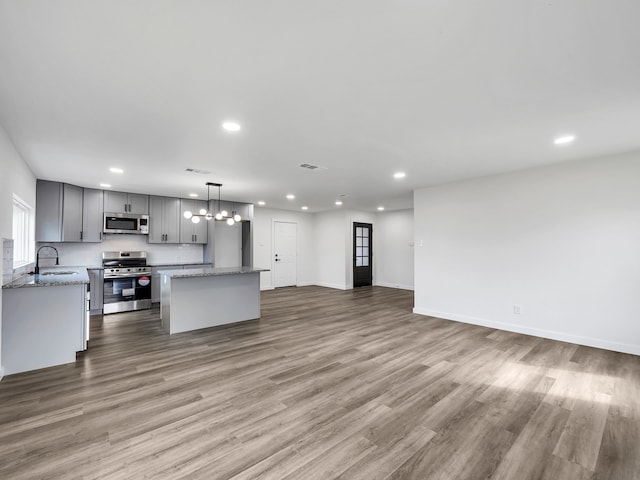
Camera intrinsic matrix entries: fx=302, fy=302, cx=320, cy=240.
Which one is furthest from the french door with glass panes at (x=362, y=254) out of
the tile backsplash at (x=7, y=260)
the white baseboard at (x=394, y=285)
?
the tile backsplash at (x=7, y=260)

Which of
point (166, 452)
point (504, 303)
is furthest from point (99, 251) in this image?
point (504, 303)

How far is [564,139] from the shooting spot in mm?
3289

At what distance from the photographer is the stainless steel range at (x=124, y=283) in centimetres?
591

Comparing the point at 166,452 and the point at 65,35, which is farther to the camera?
the point at 166,452

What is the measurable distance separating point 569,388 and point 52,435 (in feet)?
14.3

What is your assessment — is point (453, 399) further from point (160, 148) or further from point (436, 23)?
point (160, 148)

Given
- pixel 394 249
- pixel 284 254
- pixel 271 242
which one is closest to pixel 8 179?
pixel 271 242

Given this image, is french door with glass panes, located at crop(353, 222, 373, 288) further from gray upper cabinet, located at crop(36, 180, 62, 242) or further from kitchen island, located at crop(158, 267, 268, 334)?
gray upper cabinet, located at crop(36, 180, 62, 242)

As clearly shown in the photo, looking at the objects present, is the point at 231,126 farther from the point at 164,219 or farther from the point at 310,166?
the point at 164,219

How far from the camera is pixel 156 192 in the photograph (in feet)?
21.0

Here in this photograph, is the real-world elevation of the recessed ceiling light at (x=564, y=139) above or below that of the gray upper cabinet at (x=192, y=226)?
above

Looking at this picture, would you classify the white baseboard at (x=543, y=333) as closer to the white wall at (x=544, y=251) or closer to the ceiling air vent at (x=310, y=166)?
the white wall at (x=544, y=251)

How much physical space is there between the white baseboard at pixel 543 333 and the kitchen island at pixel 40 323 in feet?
17.8

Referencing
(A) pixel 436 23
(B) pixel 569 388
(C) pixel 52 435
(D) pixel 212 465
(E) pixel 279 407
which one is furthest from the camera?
(B) pixel 569 388
